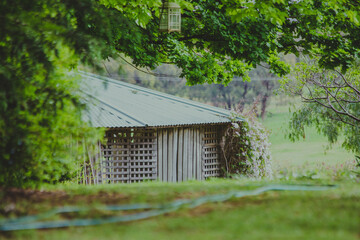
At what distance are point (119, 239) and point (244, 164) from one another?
40.4 ft

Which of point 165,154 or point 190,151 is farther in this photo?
point 190,151

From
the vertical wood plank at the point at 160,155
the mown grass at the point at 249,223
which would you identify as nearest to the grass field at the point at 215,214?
the mown grass at the point at 249,223

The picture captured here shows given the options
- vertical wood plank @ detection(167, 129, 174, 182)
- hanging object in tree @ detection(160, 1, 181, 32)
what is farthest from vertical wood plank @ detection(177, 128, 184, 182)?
hanging object in tree @ detection(160, 1, 181, 32)

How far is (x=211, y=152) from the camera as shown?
15578 mm

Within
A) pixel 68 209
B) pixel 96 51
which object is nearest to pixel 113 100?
pixel 96 51

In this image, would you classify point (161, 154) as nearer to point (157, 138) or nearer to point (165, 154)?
point (165, 154)

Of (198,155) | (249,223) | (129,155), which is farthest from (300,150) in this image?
(249,223)

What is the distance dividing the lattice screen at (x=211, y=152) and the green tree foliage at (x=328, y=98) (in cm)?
345

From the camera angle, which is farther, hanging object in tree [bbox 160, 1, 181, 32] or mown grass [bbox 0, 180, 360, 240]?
hanging object in tree [bbox 160, 1, 181, 32]

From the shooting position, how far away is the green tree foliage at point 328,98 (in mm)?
A: 16194

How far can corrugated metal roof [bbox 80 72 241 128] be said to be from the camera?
506 inches

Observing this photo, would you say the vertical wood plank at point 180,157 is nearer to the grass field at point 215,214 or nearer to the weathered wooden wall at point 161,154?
the weathered wooden wall at point 161,154

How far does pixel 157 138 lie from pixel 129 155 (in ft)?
3.76

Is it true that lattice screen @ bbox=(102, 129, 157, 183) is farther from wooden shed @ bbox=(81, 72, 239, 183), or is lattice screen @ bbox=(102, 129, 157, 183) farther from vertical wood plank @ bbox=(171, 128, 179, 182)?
vertical wood plank @ bbox=(171, 128, 179, 182)
